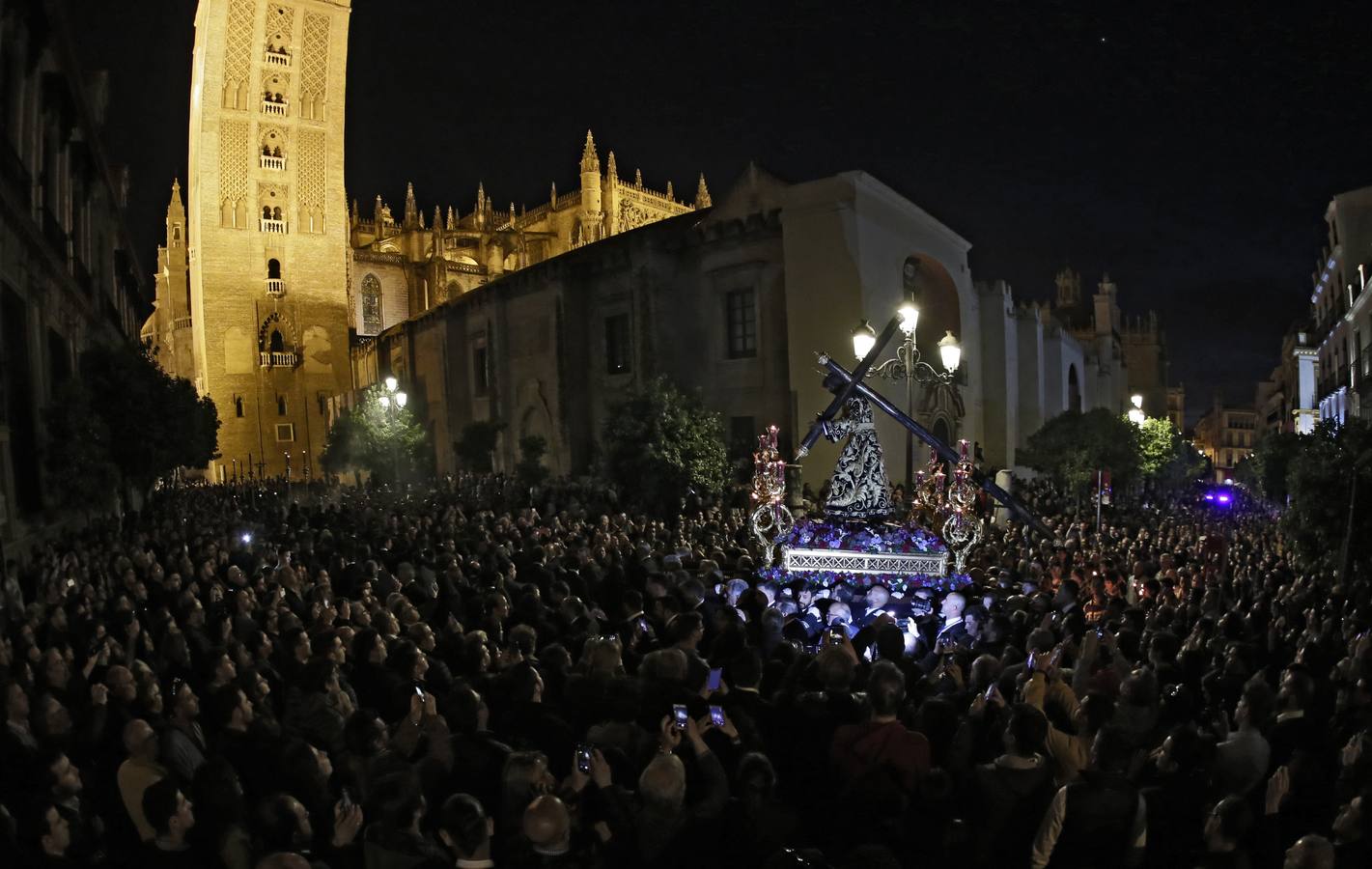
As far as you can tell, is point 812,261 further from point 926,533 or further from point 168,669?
point 168,669

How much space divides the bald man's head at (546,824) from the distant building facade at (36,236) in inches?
464

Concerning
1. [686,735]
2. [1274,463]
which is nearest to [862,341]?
[686,735]

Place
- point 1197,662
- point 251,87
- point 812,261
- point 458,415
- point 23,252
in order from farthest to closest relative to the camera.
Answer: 1. point 251,87
2. point 458,415
3. point 812,261
4. point 23,252
5. point 1197,662

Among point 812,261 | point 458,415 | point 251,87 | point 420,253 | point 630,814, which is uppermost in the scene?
point 251,87

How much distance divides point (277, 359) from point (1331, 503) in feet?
149

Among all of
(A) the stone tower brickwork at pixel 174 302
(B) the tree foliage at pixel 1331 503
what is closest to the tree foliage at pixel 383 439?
(A) the stone tower brickwork at pixel 174 302

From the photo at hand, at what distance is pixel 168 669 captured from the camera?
271 inches

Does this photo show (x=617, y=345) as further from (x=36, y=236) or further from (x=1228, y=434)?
(x=1228, y=434)

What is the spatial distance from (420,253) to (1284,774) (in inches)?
2465

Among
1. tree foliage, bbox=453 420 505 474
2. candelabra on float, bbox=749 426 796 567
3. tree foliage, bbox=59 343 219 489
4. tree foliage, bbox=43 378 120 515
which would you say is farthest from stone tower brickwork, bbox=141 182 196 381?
candelabra on float, bbox=749 426 796 567

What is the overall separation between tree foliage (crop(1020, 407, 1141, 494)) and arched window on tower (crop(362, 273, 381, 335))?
4115 centimetres

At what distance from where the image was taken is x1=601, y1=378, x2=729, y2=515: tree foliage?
22078 mm

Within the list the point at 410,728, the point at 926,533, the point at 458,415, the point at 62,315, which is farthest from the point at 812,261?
the point at 410,728

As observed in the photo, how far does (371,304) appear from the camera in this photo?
59062mm
